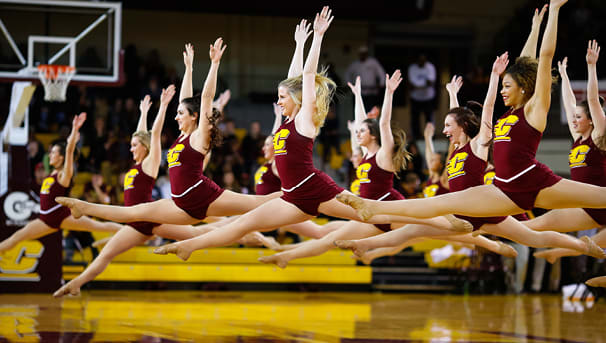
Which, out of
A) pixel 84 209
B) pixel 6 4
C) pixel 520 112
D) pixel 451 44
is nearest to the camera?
pixel 520 112

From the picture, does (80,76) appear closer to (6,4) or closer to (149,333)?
(6,4)

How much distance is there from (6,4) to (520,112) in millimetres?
7233

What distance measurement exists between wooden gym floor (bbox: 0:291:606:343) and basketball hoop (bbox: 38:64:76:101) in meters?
2.71

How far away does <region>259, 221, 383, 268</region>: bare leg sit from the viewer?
265 inches

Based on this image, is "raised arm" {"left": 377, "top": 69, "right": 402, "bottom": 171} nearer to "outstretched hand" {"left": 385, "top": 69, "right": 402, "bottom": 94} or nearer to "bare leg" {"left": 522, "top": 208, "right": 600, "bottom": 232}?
"outstretched hand" {"left": 385, "top": 69, "right": 402, "bottom": 94}

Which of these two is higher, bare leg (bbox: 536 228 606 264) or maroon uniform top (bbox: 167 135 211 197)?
maroon uniform top (bbox: 167 135 211 197)

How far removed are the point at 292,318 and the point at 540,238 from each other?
3176 millimetres

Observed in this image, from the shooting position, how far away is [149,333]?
6945 millimetres

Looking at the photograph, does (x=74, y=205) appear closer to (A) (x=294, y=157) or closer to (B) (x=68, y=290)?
(B) (x=68, y=290)

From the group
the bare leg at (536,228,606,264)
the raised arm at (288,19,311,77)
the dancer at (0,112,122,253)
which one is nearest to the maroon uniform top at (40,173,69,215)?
the dancer at (0,112,122,253)

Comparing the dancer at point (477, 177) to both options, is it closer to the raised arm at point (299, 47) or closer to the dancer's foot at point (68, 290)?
the raised arm at point (299, 47)

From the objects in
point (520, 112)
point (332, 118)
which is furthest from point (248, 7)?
point (520, 112)

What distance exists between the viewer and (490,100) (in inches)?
250

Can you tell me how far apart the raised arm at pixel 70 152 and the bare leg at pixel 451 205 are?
12.1 ft
